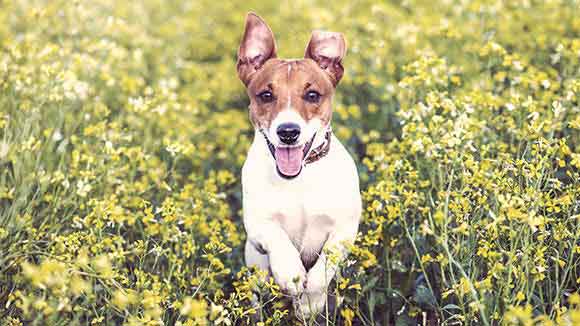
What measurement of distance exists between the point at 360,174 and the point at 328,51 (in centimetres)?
158

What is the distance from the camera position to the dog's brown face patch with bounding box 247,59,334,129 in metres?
3.67

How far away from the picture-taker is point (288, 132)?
3.50 m

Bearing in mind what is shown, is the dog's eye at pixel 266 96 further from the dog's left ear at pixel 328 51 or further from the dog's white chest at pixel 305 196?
the dog's left ear at pixel 328 51

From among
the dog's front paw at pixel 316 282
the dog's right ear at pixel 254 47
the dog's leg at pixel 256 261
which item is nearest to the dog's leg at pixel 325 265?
the dog's front paw at pixel 316 282

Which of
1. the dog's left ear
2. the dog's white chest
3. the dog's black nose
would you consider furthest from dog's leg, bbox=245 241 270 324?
the dog's left ear

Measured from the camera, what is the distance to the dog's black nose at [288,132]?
3.50m

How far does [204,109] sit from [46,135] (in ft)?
6.81

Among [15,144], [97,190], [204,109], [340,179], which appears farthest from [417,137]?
[204,109]

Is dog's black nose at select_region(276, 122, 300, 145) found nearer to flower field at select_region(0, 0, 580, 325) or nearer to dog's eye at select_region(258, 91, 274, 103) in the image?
dog's eye at select_region(258, 91, 274, 103)

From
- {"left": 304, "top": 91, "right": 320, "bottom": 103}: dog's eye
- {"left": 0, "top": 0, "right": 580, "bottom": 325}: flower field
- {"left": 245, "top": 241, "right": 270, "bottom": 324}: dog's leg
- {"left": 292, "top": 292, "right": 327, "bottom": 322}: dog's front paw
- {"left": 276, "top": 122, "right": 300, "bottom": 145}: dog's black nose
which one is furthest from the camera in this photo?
{"left": 245, "top": 241, "right": 270, "bottom": 324}: dog's leg

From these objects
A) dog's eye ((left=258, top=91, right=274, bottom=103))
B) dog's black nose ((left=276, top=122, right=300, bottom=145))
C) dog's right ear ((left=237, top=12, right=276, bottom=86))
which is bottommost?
dog's black nose ((left=276, top=122, right=300, bottom=145))

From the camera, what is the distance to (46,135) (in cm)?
491

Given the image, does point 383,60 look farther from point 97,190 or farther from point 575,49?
point 97,190

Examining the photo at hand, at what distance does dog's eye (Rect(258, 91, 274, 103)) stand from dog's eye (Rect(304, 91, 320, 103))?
0.55ft
